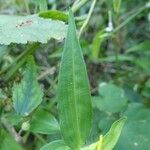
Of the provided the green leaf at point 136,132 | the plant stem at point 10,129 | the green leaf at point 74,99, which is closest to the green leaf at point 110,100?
the green leaf at point 136,132

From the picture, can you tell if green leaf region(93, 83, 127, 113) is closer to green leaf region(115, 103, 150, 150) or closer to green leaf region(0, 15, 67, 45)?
green leaf region(115, 103, 150, 150)

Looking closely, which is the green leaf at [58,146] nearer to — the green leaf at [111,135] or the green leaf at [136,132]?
the green leaf at [111,135]

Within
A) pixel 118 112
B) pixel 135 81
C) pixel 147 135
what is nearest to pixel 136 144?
pixel 147 135

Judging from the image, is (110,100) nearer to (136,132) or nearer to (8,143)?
(136,132)

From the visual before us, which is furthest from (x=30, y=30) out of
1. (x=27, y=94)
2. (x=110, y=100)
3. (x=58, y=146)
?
(x=110, y=100)

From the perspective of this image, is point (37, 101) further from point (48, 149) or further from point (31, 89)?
point (48, 149)

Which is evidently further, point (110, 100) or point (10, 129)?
point (110, 100)

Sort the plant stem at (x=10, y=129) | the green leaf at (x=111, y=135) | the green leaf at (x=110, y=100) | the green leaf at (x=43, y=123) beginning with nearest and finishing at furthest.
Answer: the green leaf at (x=111, y=135) < the green leaf at (x=43, y=123) < the plant stem at (x=10, y=129) < the green leaf at (x=110, y=100)
